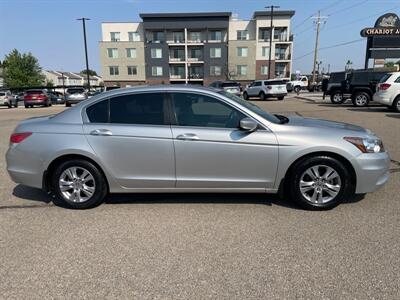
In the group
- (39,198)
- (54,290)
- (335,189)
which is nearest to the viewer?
(54,290)

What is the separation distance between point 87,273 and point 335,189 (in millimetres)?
2975

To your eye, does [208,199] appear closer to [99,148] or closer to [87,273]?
[99,148]

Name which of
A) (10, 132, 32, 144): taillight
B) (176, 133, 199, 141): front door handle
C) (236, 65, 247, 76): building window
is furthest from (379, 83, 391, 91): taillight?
(236, 65, 247, 76): building window

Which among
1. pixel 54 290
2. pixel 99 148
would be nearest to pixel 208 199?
pixel 99 148

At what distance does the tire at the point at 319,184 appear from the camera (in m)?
3.92

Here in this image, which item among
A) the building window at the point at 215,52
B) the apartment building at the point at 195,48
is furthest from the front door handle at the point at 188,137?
the building window at the point at 215,52

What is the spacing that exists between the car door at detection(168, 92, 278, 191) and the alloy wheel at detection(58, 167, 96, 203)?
1.17 m

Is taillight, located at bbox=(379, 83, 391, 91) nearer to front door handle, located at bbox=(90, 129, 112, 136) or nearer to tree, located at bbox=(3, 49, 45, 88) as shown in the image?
front door handle, located at bbox=(90, 129, 112, 136)

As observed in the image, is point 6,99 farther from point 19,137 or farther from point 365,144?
point 365,144

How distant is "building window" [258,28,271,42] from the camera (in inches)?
2265

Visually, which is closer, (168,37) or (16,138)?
(16,138)

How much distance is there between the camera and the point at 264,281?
2693 millimetres

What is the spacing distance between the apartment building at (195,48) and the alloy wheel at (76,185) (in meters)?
53.8

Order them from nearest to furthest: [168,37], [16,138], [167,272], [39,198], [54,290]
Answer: [54,290]
[167,272]
[16,138]
[39,198]
[168,37]
